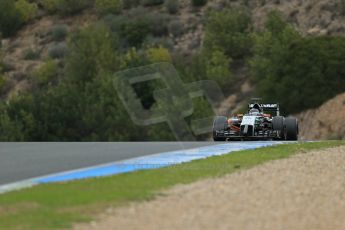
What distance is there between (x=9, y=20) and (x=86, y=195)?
85.1 m

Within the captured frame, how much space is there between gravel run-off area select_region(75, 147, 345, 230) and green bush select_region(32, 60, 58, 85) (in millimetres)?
68302

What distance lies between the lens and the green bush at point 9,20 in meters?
95.9

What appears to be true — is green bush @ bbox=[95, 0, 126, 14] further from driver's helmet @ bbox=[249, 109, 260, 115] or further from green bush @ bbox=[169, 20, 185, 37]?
driver's helmet @ bbox=[249, 109, 260, 115]

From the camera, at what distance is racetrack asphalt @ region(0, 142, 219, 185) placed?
17219 millimetres

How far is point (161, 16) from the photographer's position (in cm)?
9194

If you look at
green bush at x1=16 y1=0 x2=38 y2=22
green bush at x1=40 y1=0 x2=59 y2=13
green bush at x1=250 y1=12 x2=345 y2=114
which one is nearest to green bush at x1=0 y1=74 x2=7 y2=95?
green bush at x1=16 y1=0 x2=38 y2=22

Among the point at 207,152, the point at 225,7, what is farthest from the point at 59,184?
the point at 225,7

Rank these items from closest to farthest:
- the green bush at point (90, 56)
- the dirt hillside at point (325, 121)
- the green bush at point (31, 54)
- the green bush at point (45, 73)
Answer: the dirt hillside at point (325, 121), the green bush at point (90, 56), the green bush at point (45, 73), the green bush at point (31, 54)

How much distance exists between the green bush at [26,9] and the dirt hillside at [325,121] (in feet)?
145

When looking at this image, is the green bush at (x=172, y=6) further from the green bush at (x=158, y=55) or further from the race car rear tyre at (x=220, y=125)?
the race car rear tyre at (x=220, y=125)

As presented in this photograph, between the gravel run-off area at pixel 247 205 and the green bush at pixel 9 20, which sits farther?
the green bush at pixel 9 20

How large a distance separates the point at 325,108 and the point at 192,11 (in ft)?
115

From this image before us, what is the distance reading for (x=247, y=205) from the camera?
13.0 meters

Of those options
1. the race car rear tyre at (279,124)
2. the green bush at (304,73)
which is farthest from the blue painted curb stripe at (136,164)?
the green bush at (304,73)
